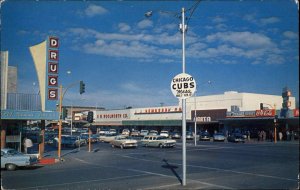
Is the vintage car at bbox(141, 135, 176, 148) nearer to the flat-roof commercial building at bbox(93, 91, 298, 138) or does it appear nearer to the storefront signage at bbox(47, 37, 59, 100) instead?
the flat-roof commercial building at bbox(93, 91, 298, 138)

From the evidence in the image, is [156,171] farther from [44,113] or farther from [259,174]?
[44,113]

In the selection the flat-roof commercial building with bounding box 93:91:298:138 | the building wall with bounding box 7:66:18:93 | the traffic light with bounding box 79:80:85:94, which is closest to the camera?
the building wall with bounding box 7:66:18:93

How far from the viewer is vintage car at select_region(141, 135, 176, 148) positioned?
125 feet

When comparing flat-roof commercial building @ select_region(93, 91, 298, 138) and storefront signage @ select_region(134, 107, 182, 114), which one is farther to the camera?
storefront signage @ select_region(134, 107, 182, 114)

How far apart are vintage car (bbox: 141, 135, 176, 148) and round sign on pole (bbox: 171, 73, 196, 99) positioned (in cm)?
2498

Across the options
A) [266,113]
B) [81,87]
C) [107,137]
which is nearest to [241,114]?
[266,113]

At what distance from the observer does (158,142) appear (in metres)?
38.7

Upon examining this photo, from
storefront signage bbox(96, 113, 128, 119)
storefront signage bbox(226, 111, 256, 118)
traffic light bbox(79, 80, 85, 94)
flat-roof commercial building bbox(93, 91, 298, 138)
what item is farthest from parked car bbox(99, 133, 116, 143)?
storefront signage bbox(96, 113, 128, 119)

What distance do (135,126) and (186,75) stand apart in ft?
236

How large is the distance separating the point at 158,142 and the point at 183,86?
2589cm

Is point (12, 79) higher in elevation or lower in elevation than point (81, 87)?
higher

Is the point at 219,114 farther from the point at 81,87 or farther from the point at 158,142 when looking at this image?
the point at 81,87

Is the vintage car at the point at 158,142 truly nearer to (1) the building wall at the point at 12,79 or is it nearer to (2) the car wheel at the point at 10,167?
(1) the building wall at the point at 12,79

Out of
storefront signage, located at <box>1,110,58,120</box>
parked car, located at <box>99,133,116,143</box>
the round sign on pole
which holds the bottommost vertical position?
parked car, located at <box>99,133,116,143</box>
